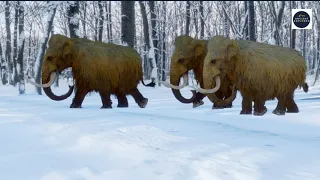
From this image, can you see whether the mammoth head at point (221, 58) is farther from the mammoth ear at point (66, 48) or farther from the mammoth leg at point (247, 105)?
the mammoth ear at point (66, 48)

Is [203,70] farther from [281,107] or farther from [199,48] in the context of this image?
[281,107]

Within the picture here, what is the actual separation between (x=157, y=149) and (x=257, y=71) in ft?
9.72

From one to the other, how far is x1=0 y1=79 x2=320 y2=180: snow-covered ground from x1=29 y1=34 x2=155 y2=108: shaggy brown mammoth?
2.12m

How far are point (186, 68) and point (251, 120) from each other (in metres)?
2.13

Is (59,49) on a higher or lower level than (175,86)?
higher

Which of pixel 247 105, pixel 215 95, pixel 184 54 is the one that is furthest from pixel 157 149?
pixel 184 54

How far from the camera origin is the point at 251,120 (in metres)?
5.24

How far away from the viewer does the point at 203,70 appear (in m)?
6.08

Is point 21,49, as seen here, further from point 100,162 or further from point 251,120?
point 100,162

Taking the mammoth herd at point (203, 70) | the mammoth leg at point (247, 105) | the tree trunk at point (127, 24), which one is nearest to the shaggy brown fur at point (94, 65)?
the mammoth herd at point (203, 70)

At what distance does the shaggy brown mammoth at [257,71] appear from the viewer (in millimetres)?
5734

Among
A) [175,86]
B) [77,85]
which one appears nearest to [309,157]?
[175,86]

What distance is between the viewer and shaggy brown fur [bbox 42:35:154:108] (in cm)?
713

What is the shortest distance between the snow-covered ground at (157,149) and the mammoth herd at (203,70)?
797 millimetres
